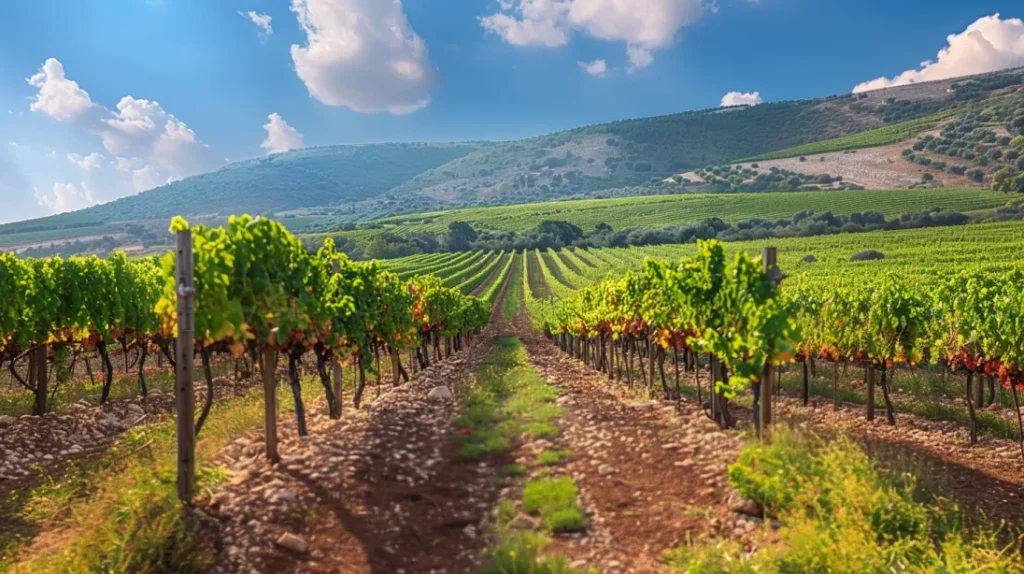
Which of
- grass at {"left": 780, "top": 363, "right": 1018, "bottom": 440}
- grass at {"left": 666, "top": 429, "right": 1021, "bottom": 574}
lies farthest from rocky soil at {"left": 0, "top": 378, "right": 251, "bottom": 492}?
grass at {"left": 780, "top": 363, "right": 1018, "bottom": 440}

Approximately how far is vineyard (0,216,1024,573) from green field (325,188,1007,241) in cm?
9707

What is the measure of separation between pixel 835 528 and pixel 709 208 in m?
132

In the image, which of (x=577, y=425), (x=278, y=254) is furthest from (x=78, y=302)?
(x=577, y=425)

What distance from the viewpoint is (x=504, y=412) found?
47.1ft

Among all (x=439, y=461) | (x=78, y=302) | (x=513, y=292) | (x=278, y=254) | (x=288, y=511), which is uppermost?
(x=278, y=254)

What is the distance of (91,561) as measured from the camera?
241 inches

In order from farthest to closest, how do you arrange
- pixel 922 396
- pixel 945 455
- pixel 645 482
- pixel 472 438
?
1. pixel 922 396
2. pixel 945 455
3. pixel 472 438
4. pixel 645 482

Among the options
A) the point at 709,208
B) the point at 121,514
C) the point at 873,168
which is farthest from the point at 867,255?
the point at 873,168

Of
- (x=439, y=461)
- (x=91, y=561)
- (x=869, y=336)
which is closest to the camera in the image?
(x=91, y=561)

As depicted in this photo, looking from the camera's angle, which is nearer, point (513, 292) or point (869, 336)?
point (869, 336)

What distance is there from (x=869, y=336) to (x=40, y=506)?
59.7 feet

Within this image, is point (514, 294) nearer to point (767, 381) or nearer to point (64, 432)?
point (64, 432)

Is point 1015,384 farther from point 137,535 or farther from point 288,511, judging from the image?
point 137,535

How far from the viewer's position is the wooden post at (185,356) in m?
7.21
